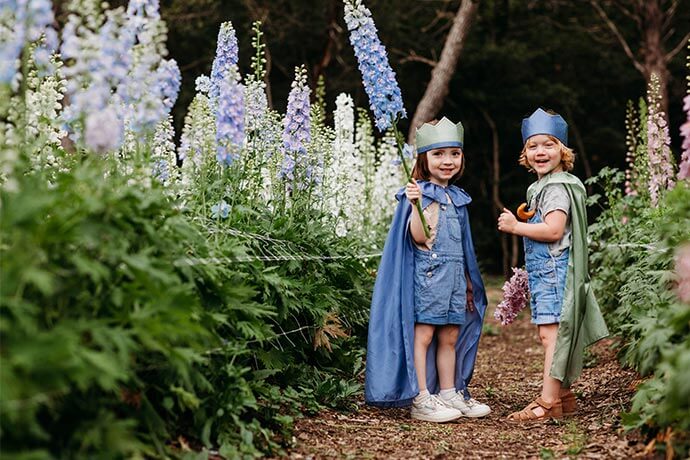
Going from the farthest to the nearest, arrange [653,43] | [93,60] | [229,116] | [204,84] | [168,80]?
1. [653,43]
2. [204,84]
3. [229,116]
4. [168,80]
5. [93,60]

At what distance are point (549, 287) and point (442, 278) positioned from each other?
603mm

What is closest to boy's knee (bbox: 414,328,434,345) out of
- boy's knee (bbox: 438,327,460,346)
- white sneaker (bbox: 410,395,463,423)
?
boy's knee (bbox: 438,327,460,346)

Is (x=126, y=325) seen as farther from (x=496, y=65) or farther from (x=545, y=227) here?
(x=496, y=65)

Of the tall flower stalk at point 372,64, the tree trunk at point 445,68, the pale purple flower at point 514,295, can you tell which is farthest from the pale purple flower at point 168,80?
the tree trunk at point 445,68

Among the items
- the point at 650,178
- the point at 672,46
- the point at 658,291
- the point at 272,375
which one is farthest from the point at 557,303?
the point at 672,46

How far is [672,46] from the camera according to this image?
20.1 m

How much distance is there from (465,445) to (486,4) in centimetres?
1592

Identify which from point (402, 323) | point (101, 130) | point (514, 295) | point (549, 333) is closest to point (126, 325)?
point (101, 130)

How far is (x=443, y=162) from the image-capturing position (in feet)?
17.2

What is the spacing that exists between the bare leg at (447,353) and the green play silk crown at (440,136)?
1061mm

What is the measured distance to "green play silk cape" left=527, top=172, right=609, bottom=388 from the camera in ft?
16.1

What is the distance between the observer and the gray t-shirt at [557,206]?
5.04 metres

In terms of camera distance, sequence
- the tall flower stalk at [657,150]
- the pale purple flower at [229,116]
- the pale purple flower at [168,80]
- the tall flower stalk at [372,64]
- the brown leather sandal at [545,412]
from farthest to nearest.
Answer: the tall flower stalk at [657,150] → the brown leather sandal at [545,412] → the tall flower stalk at [372,64] → the pale purple flower at [229,116] → the pale purple flower at [168,80]

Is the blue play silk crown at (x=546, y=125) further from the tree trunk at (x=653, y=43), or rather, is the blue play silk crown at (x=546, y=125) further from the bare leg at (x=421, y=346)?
the tree trunk at (x=653, y=43)
